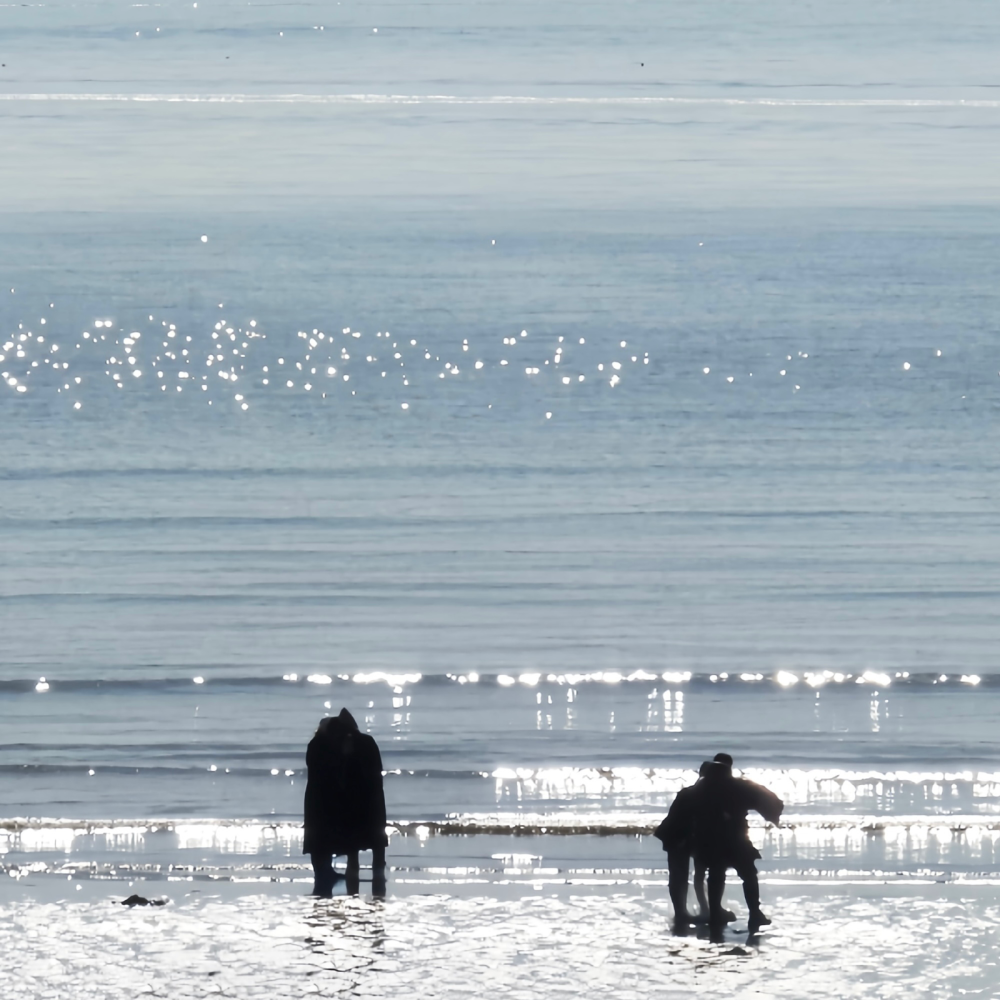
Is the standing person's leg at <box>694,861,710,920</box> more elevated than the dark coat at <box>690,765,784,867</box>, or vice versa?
the dark coat at <box>690,765,784,867</box>

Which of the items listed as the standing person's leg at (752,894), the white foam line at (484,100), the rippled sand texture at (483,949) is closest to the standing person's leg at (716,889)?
the standing person's leg at (752,894)

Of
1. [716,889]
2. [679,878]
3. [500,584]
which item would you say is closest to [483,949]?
[679,878]

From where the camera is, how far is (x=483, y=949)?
934cm

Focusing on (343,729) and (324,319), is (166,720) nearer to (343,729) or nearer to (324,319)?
(343,729)

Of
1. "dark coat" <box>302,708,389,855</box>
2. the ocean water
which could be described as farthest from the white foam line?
"dark coat" <box>302,708,389,855</box>

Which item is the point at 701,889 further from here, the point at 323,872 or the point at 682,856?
the point at 323,872

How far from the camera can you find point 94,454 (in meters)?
54.3

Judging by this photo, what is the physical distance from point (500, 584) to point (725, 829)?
929 inches

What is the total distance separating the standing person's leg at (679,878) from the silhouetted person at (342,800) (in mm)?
1870

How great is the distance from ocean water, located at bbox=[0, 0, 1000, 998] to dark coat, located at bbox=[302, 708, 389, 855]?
41 centimetres

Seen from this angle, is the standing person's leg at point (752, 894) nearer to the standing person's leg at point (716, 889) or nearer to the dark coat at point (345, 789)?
the standing person's leg at point (716, 889)

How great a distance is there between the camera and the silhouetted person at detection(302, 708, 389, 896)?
36.0 feet

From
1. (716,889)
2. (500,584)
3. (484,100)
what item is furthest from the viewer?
(484,100)

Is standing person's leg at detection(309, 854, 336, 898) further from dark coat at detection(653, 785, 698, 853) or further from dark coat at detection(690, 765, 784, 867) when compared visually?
dark coat at detection(690, 765, 784, 867)
